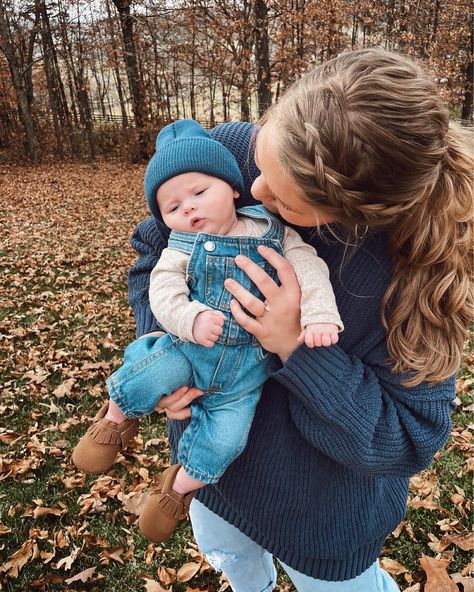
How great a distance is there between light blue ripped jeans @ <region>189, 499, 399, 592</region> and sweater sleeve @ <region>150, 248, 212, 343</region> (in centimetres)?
86

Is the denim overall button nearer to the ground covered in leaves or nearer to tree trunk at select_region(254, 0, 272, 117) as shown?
the ground covered in leaves

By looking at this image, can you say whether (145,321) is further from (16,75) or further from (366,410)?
(16,75)

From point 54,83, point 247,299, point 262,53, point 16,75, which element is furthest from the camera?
point 54,83

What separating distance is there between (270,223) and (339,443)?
0.77m

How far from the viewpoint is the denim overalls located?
1.71m

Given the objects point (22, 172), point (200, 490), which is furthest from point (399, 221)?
point (22, 172)

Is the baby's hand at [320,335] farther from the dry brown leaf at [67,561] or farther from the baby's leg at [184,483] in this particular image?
the dry brown leaf at [67,561]

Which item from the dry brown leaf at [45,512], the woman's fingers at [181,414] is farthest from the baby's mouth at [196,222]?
the dry brown leaf at [45,512]

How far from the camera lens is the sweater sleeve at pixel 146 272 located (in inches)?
79.3

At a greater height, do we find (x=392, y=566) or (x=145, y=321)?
(x=145, y=321)

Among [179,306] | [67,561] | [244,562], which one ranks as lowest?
[67,561]

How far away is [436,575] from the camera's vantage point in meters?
3.11

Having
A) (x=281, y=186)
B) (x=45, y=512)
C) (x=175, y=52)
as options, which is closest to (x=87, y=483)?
(x=45, y=512)

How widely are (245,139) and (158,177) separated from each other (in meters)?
0.43
